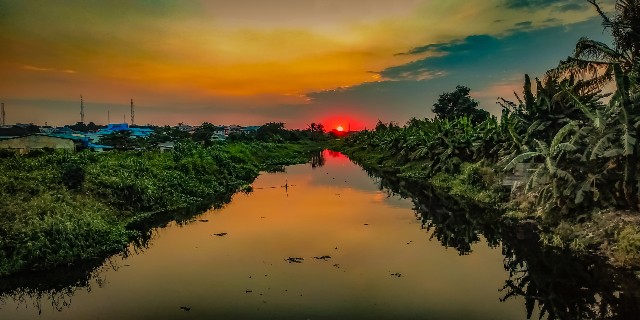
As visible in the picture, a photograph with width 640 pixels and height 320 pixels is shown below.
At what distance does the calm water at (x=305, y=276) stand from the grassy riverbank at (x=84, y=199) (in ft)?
4.40

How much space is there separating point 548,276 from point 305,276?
6551mm

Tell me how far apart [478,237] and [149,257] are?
38.5 feet

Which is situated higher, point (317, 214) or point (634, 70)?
point (634, 70)

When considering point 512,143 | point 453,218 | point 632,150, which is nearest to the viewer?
point 632,150

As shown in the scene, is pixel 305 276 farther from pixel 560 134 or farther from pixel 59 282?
pixel 560 134

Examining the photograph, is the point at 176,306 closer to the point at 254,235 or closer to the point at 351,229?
the point at 254,235

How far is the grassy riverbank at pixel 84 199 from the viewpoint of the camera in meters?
13.6

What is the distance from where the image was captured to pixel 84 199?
18188 mm

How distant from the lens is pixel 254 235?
17.3 meters

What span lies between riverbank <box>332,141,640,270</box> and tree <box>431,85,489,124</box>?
33.7 meters

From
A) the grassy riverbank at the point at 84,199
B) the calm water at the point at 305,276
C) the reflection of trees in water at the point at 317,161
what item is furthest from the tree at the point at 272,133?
the calm water at the point at 305,276

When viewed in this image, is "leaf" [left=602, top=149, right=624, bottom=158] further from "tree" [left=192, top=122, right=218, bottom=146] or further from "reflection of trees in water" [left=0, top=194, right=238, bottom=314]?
"tree" [left=192, top=122, right=218, bottom=146]

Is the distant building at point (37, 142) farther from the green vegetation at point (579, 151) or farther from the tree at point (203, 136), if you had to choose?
the green vegetation at point (579, 151)

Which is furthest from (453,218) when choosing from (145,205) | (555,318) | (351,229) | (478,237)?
(145,205)
